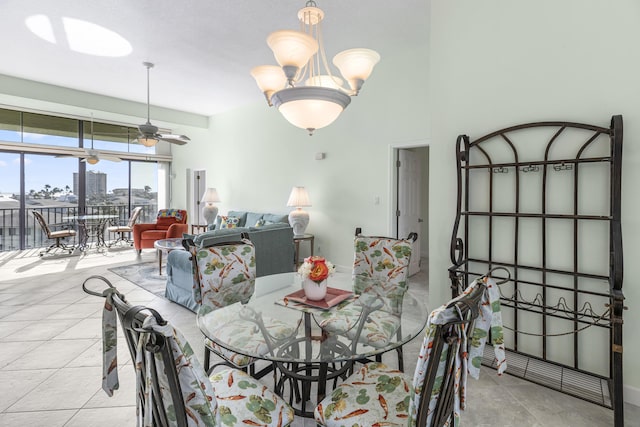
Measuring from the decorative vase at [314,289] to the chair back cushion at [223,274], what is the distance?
0.47 meters

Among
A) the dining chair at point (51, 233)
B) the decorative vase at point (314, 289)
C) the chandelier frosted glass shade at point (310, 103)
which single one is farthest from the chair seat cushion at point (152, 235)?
the decorative vase at point (314, 289)

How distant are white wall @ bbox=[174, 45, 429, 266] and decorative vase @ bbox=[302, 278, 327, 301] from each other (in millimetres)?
2834

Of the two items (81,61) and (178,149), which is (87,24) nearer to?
(81,61)

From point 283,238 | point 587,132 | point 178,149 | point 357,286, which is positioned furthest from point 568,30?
point 178,149

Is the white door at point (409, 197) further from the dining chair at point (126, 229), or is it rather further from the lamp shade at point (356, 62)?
the dining chair at point (126, 229)

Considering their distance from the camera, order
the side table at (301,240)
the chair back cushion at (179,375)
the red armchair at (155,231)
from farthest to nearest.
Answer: the red armchair at (155,231) → the side table at (301,240) → the chair back cushion at (179,375)

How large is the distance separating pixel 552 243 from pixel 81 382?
325 centimetres

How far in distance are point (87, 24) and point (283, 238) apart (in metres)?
3.19

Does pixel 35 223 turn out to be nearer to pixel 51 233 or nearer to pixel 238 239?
pixel 51 233

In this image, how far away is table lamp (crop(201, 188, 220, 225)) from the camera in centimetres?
701

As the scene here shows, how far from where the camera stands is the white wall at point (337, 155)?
173 inches

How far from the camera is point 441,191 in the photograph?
104 inches

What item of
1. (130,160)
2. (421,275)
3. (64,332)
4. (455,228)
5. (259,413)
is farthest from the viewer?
(130,160)

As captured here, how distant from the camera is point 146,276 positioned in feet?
16.0
